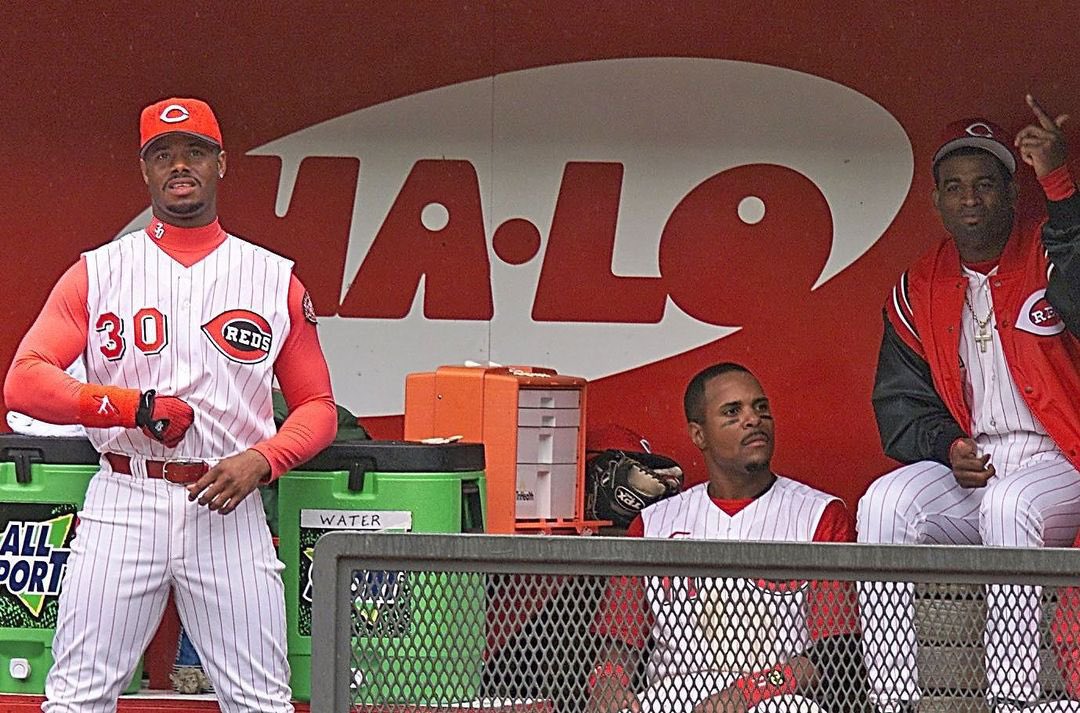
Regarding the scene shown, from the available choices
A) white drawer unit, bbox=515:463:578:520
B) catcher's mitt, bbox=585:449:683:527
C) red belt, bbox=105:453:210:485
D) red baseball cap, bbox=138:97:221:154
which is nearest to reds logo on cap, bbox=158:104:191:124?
red baseball cap, bbox=138:97:221:154

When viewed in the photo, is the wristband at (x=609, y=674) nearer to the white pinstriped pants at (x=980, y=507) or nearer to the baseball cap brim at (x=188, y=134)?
the white pinstriped pants at (x=980, y=507)

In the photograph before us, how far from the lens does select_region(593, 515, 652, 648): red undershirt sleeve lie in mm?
1556

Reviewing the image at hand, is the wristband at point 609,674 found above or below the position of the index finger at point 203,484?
below

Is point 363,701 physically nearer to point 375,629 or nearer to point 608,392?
point 375,629

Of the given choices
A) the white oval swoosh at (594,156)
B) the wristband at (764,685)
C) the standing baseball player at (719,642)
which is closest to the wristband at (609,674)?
the standing baseball player at (719,642)

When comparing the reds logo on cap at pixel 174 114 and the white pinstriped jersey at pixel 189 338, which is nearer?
the white pinstriped jersey at pixel 189 338

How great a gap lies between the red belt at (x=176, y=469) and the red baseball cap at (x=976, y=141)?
200 centimetres

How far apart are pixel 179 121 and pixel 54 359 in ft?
1.76

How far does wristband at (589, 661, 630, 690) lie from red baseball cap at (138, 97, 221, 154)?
199cm

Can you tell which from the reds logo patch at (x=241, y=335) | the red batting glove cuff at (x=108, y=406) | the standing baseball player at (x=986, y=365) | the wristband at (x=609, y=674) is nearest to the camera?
the wristband at (x=609, y=674)

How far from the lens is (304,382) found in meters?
3.38

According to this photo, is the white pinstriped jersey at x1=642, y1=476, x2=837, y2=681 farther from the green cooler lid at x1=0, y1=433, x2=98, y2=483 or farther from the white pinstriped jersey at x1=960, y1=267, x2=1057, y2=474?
the white pinstriped jersey at x1=960, y1=267, x2=1057, y2=474

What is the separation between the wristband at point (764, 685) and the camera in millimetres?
1582

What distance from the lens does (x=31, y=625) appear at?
361cm
